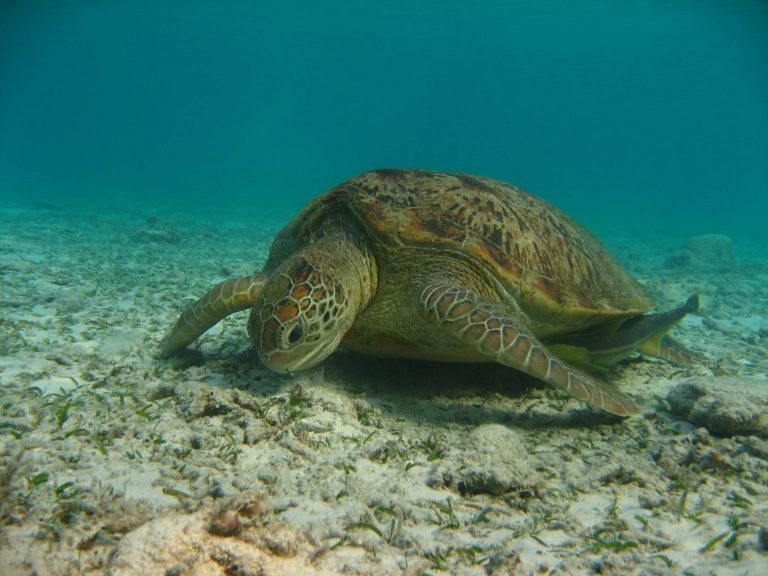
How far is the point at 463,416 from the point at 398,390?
581 mm

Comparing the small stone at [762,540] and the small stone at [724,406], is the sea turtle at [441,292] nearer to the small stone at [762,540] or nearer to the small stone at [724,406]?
the small stone at [724,406]

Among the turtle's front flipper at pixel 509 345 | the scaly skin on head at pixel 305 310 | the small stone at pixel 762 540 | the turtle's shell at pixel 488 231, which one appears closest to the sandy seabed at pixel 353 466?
the small stone at pixel 762 540

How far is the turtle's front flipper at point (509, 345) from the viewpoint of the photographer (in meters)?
2.68

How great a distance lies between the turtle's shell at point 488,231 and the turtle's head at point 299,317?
769 mm

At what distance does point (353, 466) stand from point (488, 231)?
7.08ft

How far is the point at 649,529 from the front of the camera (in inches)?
68.0

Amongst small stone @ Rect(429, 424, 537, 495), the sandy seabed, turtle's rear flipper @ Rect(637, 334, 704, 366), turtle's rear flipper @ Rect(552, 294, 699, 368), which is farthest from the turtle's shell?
small stone @ Rect(429, 424, 537, 495)

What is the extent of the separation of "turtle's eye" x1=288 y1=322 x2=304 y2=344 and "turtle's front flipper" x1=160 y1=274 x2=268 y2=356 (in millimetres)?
1015

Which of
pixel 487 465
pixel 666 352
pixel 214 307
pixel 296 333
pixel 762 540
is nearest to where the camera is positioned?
pixel 762 540

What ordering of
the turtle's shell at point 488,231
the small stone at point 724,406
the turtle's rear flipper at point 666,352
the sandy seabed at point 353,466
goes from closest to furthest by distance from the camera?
the sandy seabed at point 353,466 < the small stone at point 724,406 < the turtle's shell at point 488,231 < the turtle's rear flipper at point 666,352

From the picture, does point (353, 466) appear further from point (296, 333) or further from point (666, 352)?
point (666, 352)

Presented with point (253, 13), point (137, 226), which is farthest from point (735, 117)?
point (137, 226)

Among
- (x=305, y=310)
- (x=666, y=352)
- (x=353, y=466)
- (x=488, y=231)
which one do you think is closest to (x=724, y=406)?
(x=666, y=352)

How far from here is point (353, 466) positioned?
86.1 inches
